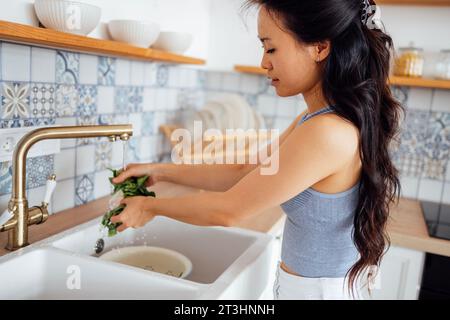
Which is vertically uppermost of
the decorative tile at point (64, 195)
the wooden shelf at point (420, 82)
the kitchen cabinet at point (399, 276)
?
the wooden shelf at point (420, 82)

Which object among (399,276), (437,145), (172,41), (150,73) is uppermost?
(172,41)

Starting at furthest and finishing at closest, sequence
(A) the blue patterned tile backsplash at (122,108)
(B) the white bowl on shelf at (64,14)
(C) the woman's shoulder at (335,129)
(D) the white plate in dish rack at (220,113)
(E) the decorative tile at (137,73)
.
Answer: (D) the white plate in dish rack at (220,113), (E) the decorative tile at (137,73), (A) the blue patterned tile backsplash at (122,108), (B) the white bowl on shelf at (64,14), (C) the woman's shoulder at (335,129)

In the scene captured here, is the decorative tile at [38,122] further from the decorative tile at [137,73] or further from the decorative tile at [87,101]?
the decorative tile at [137,73]

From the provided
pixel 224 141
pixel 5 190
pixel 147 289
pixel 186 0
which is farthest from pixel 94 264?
pixel 186 0

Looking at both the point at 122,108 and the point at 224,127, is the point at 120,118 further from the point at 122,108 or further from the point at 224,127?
the point at 224,127

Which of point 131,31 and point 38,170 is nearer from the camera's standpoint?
point 38,170

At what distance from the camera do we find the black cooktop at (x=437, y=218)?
58.7 inches

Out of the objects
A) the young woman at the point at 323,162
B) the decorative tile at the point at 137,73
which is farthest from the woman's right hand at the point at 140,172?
the decorative tile at the point at 137,73

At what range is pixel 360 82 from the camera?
0.88 meters

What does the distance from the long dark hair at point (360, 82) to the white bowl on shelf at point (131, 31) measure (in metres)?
0.49

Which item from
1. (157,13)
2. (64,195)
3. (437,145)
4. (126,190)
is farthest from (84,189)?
(437,145)

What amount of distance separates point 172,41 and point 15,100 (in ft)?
2.14

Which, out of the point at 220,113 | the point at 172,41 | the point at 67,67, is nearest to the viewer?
the point at 67,67

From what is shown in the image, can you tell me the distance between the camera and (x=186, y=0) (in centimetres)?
191
